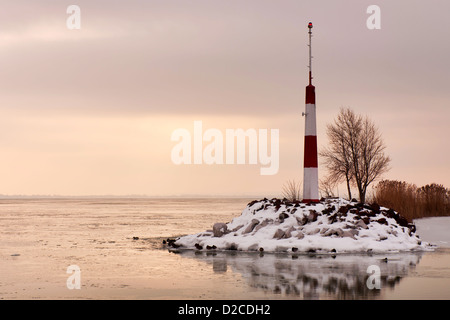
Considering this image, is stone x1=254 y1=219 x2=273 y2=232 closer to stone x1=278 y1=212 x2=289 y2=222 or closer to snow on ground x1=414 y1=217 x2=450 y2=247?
stone x1=278 y1=212 x2=289 y2=222

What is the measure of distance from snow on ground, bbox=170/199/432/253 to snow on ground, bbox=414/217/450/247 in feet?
5.00

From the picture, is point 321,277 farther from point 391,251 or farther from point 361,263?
point 391,251

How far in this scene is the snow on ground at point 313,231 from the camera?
70.3ft

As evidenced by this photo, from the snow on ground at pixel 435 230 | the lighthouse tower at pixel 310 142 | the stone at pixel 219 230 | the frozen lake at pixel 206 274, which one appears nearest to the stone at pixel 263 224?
the stone at pixel 219 230

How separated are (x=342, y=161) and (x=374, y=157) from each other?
2.33m

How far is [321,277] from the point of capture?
14.4m

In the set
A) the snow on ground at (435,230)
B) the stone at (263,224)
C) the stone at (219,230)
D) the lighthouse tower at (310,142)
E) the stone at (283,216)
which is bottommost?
the snow on ground at (435,230)

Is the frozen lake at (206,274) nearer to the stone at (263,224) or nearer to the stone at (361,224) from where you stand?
the stone at (361,224)

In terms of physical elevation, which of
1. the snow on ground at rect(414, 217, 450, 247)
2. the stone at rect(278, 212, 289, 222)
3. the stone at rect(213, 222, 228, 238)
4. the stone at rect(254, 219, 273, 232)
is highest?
the stone at rect(278, 212, 289, 222)

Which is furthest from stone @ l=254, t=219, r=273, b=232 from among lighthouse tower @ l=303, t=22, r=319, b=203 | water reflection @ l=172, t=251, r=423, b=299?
water reflection @ l=172, t=251, r=423, b=299

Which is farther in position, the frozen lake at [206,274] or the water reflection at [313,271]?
the water reflection at [313,271]

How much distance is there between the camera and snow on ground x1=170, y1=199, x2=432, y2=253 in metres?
21.4

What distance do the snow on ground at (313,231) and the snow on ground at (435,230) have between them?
153cm

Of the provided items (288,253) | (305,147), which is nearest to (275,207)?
(305,147)
